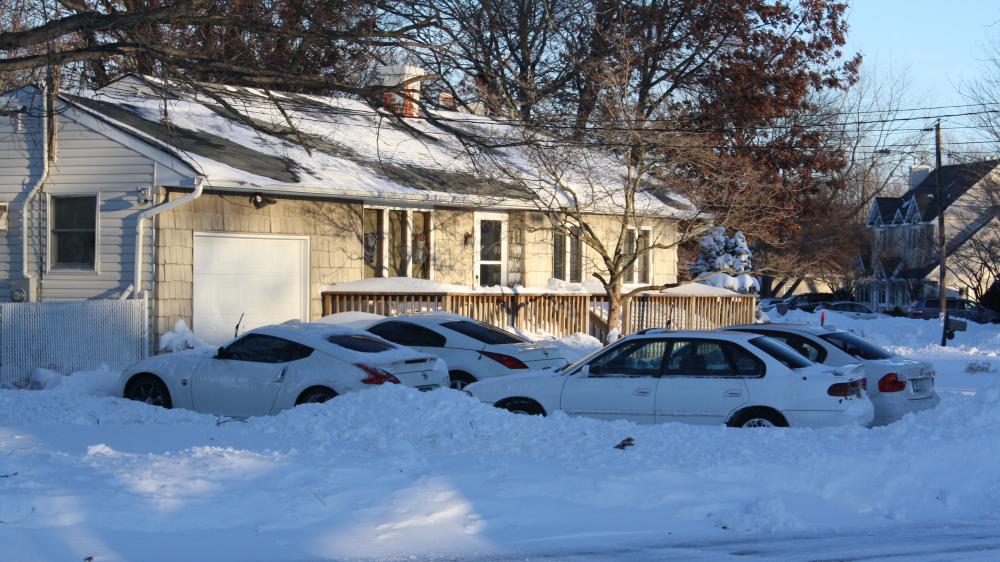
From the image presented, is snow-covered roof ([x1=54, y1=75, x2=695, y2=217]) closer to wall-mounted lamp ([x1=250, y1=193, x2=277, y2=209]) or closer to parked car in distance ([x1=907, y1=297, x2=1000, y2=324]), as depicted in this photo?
wall-mounted lamp ([x1=250, y1=193, x2=277, y2=209])

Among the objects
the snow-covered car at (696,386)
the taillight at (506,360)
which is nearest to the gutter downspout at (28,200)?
the taillight at (506,360)

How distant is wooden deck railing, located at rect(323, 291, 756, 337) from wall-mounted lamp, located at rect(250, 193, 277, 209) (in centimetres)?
214

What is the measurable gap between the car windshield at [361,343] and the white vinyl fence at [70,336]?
574cm

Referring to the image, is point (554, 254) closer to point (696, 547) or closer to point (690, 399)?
point (690, 399)

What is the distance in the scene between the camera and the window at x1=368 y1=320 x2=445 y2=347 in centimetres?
1675

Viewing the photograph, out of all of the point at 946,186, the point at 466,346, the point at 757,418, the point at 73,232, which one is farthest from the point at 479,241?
the point at 946,186

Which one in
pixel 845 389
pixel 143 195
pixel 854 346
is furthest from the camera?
pixel 143 195

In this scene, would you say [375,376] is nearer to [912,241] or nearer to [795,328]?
[795,328]

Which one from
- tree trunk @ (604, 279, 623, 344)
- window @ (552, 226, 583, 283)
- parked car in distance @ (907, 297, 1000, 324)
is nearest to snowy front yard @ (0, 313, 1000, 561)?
tree trunk @ (604, 279, 623, 344)

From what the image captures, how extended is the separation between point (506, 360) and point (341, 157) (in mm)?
8105

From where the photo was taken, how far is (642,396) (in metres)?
12.1

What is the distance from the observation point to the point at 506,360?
1628cm

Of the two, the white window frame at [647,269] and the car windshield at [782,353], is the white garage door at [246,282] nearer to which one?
the white window frame at [647,269]

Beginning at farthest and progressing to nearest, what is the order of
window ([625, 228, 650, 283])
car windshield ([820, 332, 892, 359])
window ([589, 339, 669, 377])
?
window ([625, 228, 650, 283]), car windshield ([820, 332, 892, 359]), window ([589, 339, 669, 377])
